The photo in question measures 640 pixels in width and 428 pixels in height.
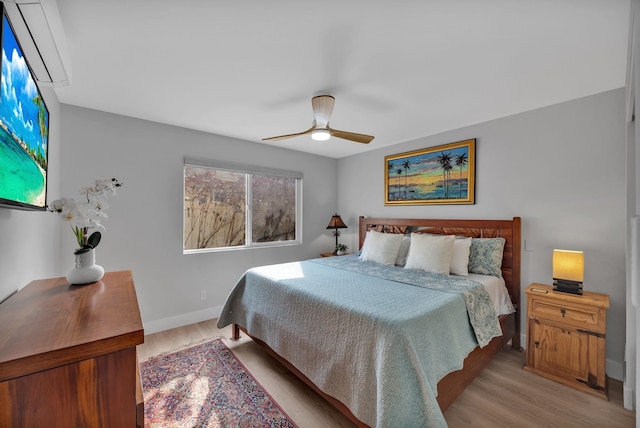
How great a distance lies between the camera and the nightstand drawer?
6.91 feet

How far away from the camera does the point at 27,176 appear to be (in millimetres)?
1258

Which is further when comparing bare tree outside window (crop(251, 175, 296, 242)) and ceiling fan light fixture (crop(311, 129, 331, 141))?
bare tree outside window (crop(251, 175, 296, 242))

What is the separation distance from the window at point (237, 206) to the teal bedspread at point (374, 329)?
1.15m

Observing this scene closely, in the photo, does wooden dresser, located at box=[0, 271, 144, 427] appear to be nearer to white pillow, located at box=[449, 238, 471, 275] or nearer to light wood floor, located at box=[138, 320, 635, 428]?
light wood floor, located at box=[138, 320, 635, 428]

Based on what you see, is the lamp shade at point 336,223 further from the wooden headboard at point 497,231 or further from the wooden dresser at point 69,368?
the wooden dresser at point 69,368

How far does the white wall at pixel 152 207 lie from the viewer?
8.83ft

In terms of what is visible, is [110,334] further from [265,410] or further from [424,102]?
[424,102]

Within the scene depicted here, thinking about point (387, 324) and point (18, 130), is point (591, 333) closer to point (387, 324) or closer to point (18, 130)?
point (387, 324)

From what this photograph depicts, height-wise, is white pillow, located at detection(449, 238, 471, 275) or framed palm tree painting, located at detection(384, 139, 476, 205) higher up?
framed palm tree painting, located at detection(384, 139, 476, 205)

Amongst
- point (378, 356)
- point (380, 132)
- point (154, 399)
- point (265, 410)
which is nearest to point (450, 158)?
point (380, 132)

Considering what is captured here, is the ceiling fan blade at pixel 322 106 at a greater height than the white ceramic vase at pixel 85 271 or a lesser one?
greater

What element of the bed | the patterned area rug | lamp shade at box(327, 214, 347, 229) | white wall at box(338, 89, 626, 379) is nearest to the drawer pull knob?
white wall at box(338, 89, 626, 379)

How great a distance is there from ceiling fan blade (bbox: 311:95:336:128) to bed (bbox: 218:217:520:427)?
4.69 feet

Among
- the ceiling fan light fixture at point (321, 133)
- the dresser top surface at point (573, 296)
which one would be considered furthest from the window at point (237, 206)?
the dresser top surface at point (573, 296)
